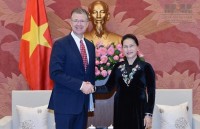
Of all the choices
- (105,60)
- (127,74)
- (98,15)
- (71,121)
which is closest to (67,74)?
(71,121)

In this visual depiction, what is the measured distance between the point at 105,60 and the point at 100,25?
0.76 m

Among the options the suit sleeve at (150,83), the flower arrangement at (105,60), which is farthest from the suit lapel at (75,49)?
the flower arrangement at (105,60)

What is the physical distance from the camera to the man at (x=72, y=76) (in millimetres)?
2564

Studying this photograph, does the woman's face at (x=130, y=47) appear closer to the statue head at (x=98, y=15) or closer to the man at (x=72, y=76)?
the man at (x=72, y=76)

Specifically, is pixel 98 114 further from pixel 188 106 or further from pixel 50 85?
pixel 188 106

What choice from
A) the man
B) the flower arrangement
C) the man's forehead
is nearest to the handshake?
the man

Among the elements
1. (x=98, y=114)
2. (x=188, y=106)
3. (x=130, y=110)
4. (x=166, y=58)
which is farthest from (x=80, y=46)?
(x=166, y=58)

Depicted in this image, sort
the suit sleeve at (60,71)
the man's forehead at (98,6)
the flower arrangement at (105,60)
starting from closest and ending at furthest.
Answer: the suit sleeve at (60,71) → the flower arrangement at (105,60) → the man's forehead at (98,6)

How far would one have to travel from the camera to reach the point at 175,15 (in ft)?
15.4

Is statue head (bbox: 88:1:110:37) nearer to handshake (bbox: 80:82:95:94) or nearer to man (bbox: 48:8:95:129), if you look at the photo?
man (bbox: 48:8:95:129)

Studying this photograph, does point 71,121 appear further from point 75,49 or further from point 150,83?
point 150,83

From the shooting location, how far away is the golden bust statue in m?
4.16

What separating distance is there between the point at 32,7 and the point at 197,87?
2403mm

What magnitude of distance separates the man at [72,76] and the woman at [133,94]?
0.83 ft
